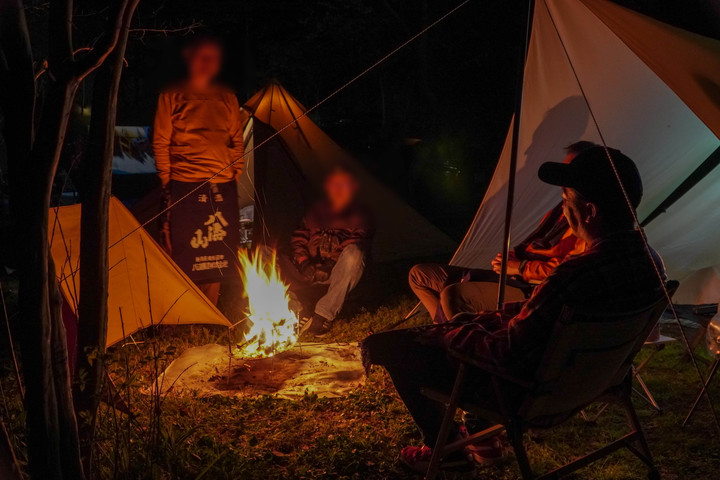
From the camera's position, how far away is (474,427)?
3.14 metres

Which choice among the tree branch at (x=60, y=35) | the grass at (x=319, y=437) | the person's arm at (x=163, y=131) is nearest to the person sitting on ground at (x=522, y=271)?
the grass at (x=319, y=437)

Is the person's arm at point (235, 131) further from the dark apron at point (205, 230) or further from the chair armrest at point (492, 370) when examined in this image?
the chair armrest at point (492, 370)

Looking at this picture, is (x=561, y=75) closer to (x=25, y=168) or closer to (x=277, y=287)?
(x=277, y=287)

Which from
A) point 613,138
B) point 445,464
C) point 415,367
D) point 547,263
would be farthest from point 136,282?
point 613,138

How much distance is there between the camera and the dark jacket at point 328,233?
17.1 ft

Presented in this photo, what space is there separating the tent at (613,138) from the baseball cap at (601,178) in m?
1.95

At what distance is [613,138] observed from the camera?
4.56m

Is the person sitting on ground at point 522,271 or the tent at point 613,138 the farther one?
the tent at point 613,138

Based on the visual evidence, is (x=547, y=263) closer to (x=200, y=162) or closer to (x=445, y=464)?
(x=445, y=464)

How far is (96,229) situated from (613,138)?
3.48m

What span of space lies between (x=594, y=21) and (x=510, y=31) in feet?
31.6

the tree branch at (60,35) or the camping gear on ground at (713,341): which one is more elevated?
the tree branch at (60,35)

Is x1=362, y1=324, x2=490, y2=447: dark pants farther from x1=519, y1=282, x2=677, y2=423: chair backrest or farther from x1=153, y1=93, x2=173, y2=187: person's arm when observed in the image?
x1=153, y1=93, x2=173, y2=187: person's arm

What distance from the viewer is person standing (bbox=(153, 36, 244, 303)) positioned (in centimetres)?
468
